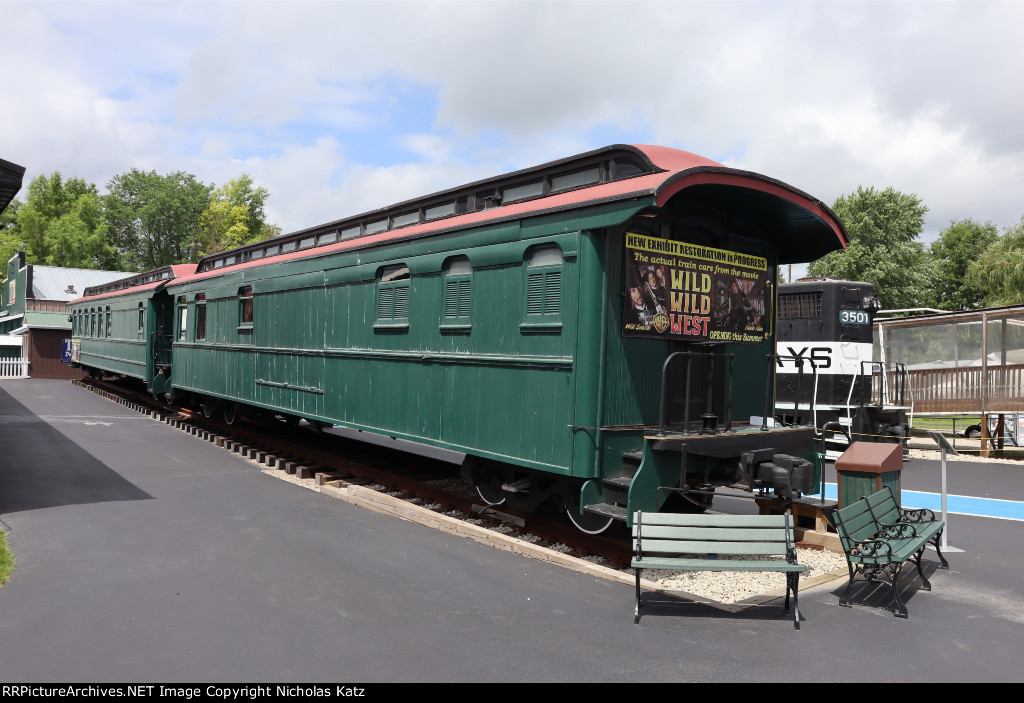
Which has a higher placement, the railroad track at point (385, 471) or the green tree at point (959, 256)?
the green tree at point (959, 256)

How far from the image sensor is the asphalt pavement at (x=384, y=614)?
441cm

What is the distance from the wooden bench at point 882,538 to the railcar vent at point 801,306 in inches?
336

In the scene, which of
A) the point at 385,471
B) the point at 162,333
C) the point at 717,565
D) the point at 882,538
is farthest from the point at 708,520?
the point at 162,333

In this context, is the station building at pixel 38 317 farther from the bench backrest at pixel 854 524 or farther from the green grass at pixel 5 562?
the bench backrest at pixel 854 524

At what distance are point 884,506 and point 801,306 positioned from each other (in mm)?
9089

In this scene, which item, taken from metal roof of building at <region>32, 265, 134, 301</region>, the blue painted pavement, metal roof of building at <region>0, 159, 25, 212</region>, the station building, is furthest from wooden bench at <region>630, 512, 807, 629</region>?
metal roof of building at <region>32, 265, 134, 301</region>

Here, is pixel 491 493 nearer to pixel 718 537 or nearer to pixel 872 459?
pixel 718 537

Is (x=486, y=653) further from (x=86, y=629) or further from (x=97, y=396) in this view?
(x=97, y=396)

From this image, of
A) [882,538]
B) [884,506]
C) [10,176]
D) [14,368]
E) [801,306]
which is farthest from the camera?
[14,368]

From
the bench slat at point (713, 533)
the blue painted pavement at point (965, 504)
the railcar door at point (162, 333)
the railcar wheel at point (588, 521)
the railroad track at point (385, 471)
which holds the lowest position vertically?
the blue painted pavement at point (965, 504)

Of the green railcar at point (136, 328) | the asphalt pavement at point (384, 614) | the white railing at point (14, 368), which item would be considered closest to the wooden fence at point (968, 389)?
the asphalt pavement at point (384, 614)

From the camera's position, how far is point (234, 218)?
64.2 metres

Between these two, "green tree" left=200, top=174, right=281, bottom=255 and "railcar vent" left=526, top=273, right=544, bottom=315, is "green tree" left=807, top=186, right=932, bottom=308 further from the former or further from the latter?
"green tree" left=200, top=174, right=281, bottom=255

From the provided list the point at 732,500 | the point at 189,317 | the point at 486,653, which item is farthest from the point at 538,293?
the point at 189,317
